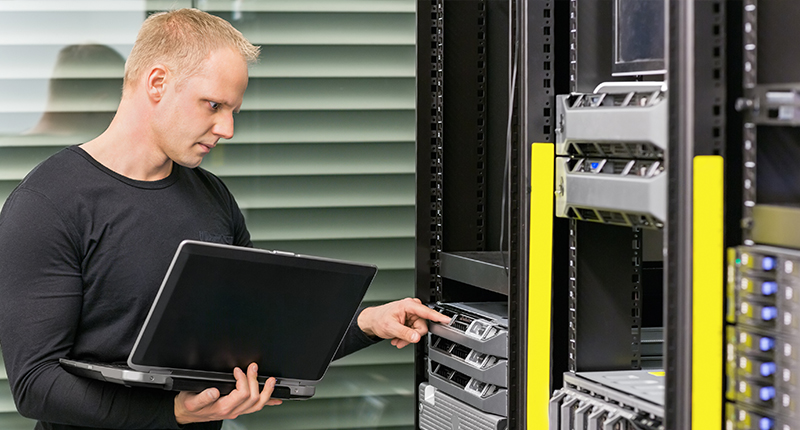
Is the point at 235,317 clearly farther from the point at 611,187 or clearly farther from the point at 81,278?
the point at 611,187

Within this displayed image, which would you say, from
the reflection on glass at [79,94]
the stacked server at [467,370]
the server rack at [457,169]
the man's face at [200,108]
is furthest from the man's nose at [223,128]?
the reflection on glass at [79,94]

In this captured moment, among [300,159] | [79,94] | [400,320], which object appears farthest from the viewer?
[300,159]

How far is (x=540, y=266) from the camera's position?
158cm

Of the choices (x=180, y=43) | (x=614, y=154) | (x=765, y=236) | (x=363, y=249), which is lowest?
(x=363, y=249)

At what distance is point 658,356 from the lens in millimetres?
1759

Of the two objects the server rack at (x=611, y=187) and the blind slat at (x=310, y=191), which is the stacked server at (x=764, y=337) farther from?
the blind slat at (x=310, y=191)

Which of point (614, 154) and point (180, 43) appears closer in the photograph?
point (614, 154)

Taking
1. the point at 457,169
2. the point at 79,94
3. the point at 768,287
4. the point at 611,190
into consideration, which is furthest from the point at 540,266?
the point at 79,94

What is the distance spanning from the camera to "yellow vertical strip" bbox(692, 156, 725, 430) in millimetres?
1170

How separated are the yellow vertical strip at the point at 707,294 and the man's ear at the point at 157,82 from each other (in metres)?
1.03

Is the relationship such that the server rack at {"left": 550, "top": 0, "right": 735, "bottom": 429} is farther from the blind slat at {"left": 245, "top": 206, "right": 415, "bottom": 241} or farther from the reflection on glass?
the reflection on glass

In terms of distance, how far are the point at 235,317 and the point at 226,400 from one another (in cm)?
A: 18

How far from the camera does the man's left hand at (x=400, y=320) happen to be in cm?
200

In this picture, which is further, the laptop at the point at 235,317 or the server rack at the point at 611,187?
the laptop at the point at 235,317
